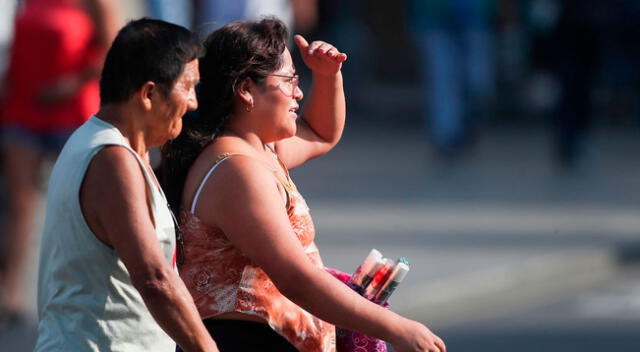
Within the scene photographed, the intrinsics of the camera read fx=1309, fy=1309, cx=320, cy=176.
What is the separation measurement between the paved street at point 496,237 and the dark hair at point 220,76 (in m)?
3.42

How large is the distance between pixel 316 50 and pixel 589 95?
8.79 m

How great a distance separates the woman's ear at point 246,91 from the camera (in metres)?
3.32

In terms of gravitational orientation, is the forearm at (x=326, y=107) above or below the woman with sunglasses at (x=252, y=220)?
above

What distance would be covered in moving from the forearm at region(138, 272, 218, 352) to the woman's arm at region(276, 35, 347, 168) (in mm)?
946

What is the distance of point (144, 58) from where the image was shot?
296 cm

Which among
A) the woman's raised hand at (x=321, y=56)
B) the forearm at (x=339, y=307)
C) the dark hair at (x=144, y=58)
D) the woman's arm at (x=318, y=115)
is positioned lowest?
the forearm at (x=339, y=307)

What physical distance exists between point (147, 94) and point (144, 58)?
0.08 meters

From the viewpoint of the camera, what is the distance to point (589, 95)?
12.0 meters

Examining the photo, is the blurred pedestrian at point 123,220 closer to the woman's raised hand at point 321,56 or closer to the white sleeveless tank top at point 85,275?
the white sleeveless tank top at point 85,275

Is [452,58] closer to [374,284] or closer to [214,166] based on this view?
[374,284]

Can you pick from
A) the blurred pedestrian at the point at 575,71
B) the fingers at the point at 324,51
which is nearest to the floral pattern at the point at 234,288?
the fingers at the point at 324,51

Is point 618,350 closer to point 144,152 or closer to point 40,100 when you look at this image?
point 40,100

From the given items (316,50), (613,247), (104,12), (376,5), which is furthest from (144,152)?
(376,5)

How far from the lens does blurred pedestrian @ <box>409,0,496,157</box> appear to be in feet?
41.7
